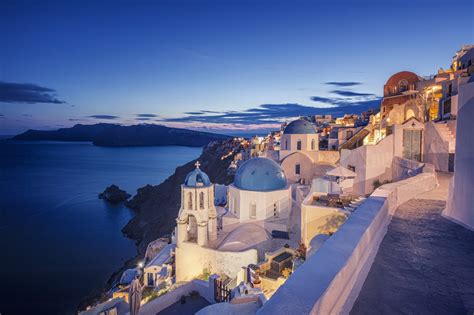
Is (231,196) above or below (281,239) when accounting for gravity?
above

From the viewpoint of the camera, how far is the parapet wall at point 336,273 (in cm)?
238

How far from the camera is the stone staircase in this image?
15.2m

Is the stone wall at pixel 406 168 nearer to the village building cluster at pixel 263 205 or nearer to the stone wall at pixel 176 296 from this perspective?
the village building cluster at pixel 263 205

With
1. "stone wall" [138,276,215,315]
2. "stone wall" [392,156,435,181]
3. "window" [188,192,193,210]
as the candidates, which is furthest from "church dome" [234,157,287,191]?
"stone wall" [392,156,435,181]

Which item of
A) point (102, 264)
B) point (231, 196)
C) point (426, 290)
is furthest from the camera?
point (102, 264)

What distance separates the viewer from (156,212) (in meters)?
48.3

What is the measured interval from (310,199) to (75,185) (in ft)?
264

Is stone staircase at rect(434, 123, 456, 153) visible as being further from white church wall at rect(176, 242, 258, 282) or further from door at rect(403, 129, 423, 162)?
white church wall at rect(176, 242, 258, 282)

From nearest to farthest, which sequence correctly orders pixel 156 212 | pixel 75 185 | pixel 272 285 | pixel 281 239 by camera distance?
pixel 272 285, pixel 281 239, pixel 156 212, pixel 75 185

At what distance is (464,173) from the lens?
17.6ft

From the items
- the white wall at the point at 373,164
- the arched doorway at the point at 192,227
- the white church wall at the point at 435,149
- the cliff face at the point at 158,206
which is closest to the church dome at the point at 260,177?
the arched doorway at the point at 192,227

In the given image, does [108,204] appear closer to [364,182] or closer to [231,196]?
[231,196]

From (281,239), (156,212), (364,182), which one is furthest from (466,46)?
(156,212)

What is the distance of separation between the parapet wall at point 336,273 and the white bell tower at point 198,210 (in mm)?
12034
